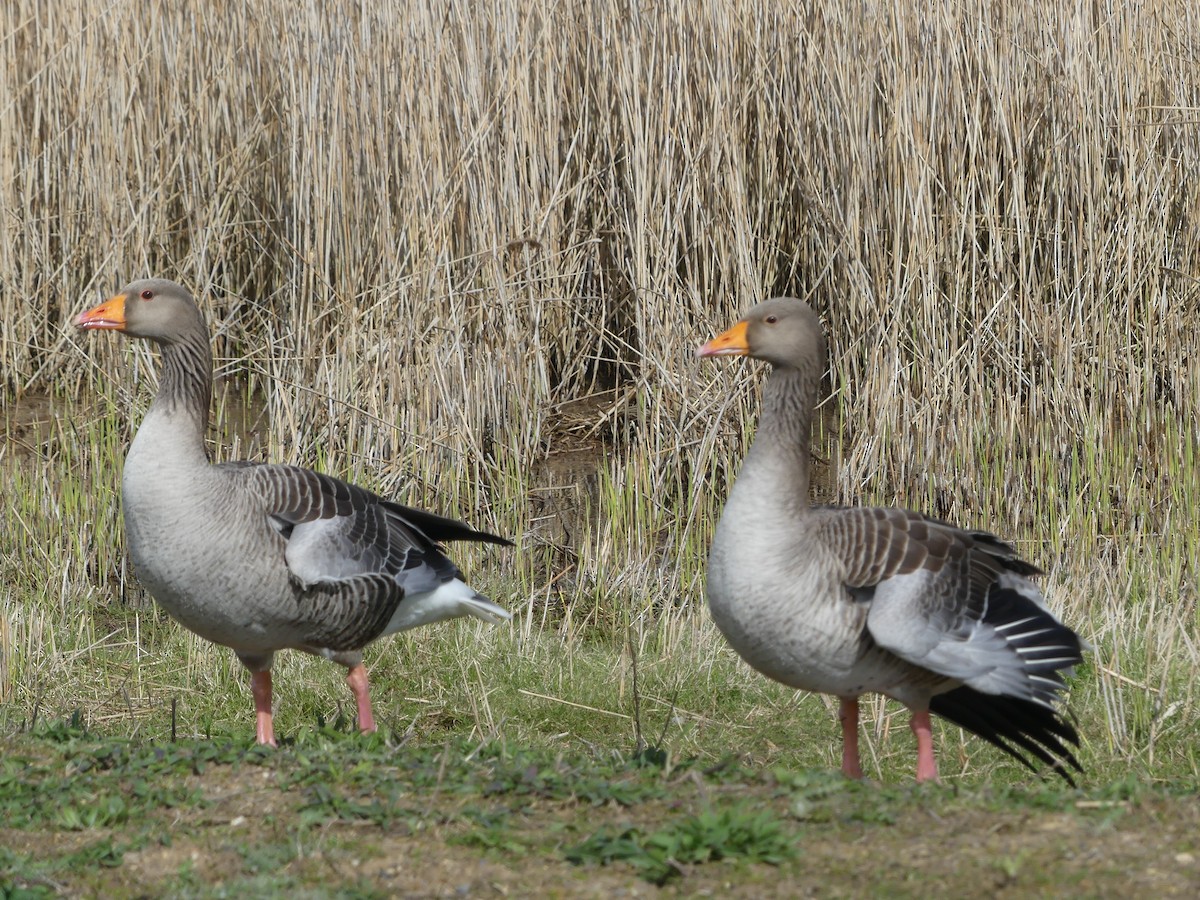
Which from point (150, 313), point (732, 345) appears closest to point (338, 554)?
point (150, 313)

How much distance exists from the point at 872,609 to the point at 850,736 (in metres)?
0.56

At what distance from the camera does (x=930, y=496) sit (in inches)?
278

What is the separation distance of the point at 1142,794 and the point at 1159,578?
3.12 m

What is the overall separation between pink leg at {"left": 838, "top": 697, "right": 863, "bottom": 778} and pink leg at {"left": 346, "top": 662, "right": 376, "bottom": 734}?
68.0 inches

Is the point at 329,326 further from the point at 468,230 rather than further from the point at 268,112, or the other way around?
the point at 268,112

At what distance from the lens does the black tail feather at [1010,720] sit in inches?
179

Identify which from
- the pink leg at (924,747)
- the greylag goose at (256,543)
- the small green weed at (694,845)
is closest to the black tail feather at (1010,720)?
the pink leg at (924,747)

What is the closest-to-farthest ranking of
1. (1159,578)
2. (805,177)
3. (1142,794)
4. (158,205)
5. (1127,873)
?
(1127,873) → (1142,794) → (1159,578) → (805,177) → (158,205)

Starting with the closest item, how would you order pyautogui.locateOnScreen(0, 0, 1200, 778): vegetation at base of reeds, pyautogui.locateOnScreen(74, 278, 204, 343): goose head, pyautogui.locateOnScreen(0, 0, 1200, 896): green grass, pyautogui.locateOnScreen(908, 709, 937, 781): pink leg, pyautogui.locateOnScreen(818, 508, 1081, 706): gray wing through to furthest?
pyautogui.locateOnScreen(818, 508, 1081, 706): gray wing, pyautogui.locateOnScreen(908, 709, 937, 781): pink leg, pyautogui.locateOnScreen(74, 278, 204, 343): goose head, pyautogui.locateOnScreen(0, 0, 1200, 896): green grass, pyautogui.locateOnScreen(0, 0, 1200, 778): vegetation at base of reeds

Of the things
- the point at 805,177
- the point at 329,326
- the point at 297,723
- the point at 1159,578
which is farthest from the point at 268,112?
the point at 1159,578

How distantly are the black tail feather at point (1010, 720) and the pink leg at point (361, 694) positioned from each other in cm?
202

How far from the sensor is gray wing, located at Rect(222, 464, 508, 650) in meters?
5.12

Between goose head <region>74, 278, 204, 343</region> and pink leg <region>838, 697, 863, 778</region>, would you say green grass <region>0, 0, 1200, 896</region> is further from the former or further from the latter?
goose head <region>74, 278, 204, 343</region>

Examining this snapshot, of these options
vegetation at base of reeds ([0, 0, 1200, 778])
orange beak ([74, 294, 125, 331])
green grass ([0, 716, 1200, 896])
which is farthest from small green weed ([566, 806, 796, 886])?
orange beak ([74, 294, 125, 331])
